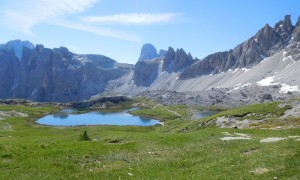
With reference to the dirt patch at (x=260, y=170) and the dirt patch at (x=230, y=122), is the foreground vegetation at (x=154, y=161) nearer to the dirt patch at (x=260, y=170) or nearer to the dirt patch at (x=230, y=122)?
the dirt patch at (x=260, y=170)

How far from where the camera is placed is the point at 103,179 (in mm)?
24859

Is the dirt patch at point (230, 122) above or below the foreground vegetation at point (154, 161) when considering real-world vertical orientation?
below

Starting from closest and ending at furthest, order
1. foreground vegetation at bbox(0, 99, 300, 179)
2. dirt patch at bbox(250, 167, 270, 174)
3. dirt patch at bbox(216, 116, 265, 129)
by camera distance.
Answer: dirt patch at bbox(250, 167, 270, 174)
foreground vegetation at bbox(0, 99, 300, 179)
dirt patch at bbox(216, 116, 265, 129)

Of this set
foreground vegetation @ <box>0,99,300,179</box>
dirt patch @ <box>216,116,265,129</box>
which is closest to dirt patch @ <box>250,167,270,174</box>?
foreground vegetation @ <box>0,99,300,179</box>

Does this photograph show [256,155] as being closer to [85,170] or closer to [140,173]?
[140,173]

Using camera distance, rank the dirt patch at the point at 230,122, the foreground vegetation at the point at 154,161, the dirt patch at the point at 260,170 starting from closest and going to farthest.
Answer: the dirt patch at the point at 260,170
the foreground vegetation at the point at 154,161
the dirt patch at the point at 230,122

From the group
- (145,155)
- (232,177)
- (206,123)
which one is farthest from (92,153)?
(206,123)

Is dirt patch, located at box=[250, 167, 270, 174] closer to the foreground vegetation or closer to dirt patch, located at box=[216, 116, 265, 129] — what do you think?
the foreground vegetation

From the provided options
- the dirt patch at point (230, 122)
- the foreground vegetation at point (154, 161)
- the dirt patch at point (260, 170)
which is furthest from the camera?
the dirt patch at point (230, 122)

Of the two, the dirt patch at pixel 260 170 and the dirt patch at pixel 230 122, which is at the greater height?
the dirt patch at pixel 260 170

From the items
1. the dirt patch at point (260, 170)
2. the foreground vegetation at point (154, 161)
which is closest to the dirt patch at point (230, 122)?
the foreground vegetation at point (154, 161)

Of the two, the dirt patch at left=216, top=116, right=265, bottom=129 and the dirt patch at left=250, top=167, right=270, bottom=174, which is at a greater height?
the dirt patch at left=250, top=167, right=270, bottom=174

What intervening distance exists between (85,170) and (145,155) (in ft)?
28.7

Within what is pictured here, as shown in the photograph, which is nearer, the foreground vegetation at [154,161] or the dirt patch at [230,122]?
the foreground vegetation at [154,161]
